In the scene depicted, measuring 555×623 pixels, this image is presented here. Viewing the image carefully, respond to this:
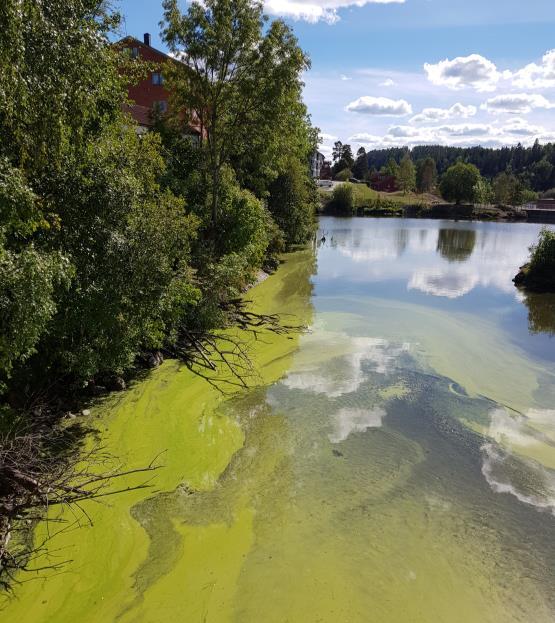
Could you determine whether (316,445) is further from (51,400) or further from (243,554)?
(51,400)

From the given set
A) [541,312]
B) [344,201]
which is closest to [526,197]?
[344,201]

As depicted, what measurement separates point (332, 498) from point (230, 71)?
713 inches

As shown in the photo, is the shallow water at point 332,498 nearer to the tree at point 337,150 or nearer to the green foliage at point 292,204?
the green foliage at point 292,204

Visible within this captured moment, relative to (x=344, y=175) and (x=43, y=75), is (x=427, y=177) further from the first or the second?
(x=43, y=75)

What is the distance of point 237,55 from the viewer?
19344 millimetres

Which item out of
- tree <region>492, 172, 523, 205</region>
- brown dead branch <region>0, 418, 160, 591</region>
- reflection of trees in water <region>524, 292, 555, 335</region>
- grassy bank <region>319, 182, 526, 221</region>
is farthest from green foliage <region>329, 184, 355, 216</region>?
brown dead branch <region>0, 418, 160, 591</region>

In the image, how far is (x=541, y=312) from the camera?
68.7ft

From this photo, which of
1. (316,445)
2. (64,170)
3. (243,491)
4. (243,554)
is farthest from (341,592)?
(64,170)

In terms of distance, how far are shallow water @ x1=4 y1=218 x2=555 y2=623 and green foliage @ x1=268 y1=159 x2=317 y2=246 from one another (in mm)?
19445

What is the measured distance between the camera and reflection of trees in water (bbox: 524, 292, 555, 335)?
719 inches

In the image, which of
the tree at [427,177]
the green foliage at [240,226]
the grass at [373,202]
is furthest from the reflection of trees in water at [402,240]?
the tree at [427,177]

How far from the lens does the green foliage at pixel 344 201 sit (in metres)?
78.3

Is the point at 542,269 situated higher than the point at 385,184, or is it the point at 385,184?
the point at 385,184

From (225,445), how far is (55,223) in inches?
192
